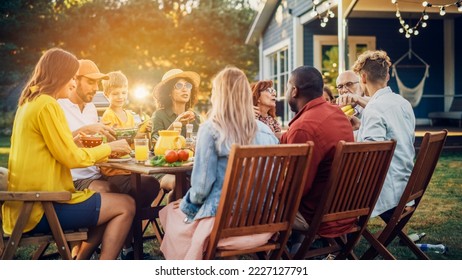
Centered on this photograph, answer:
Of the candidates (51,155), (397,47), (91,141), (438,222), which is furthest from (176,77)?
(397,47)

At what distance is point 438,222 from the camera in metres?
5.00

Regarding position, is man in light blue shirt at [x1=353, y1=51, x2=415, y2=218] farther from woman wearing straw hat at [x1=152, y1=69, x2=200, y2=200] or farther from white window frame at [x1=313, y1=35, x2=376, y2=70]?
white window frame at [x1=313, y1=35, x2=376, y2=70]

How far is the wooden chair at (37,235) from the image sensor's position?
2775 mm

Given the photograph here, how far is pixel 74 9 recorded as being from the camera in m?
24.1

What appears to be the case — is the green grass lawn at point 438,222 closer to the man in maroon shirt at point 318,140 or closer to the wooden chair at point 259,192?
the man in maroon shirt at point 318,140

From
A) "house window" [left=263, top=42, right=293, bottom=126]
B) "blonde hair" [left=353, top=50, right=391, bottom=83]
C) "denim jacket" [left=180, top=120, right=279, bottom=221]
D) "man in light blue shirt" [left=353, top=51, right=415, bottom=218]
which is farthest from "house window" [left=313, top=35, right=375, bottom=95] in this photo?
"denim jacket" [left=180, top=120, right=279, bottom=221]

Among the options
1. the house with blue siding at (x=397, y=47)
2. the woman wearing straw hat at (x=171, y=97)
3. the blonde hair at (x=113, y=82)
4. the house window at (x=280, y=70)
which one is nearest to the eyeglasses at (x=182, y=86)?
the woman wearing straw hat at (x=171, y=97)

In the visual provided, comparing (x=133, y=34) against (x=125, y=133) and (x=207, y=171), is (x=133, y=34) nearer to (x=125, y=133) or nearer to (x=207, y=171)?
(x=125, y=133)

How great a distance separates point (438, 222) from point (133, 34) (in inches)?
891

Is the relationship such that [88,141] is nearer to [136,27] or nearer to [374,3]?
[374,3]

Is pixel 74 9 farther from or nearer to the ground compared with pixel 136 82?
farther from the ground

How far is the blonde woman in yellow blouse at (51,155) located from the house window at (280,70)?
37.5ft
